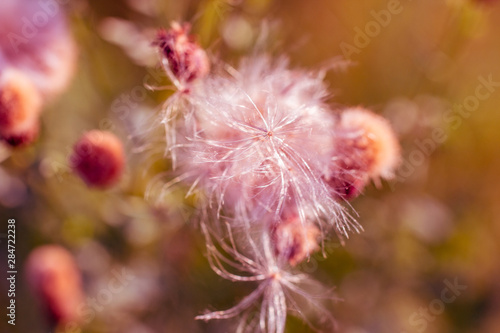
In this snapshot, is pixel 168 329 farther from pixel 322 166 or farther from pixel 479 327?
pixel 479 327

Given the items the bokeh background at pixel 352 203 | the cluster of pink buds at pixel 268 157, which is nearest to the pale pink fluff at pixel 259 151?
the cluster of pink buds at pixel 268 157

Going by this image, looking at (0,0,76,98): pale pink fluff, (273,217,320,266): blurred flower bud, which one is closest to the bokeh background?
(0,0,76,98): pale pink fluff

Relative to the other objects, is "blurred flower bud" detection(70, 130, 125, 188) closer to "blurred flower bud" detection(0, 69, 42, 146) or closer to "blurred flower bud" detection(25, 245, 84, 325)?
"blurred flower bud" detection(0, 69, 42, 146)

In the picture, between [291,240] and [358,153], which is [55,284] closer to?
[291,240]

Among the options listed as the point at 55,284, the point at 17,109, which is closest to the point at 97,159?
the point at 17,109

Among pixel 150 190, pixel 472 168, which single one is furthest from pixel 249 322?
pixel 472 168
